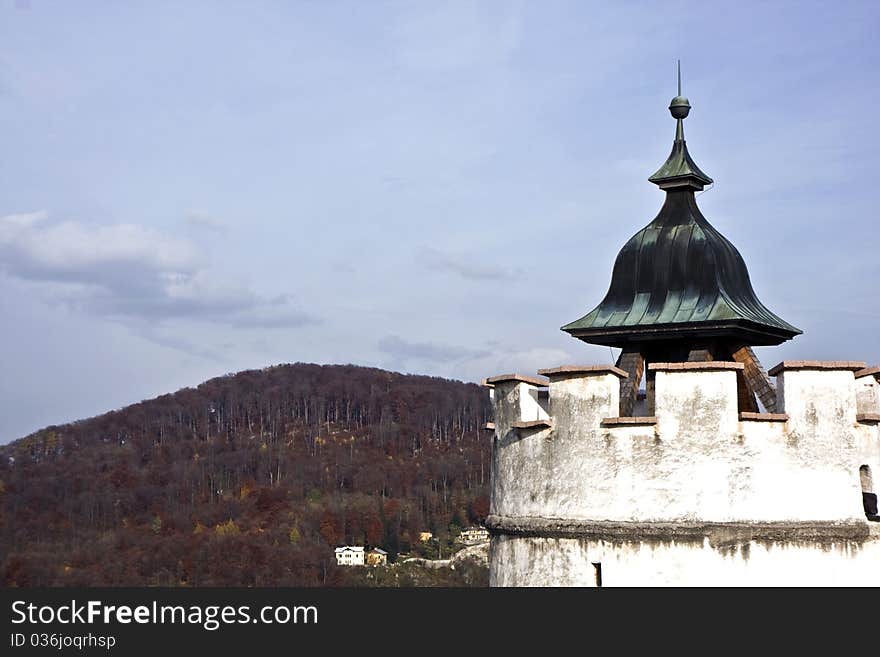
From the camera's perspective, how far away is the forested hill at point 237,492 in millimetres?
133500

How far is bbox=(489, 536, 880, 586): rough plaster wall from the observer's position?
1148cm

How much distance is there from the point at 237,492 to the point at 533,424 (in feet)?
522

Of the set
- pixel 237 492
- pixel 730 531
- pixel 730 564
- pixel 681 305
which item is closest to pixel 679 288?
pixel 681 305

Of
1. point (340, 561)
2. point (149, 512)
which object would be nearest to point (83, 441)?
point (149, 512)

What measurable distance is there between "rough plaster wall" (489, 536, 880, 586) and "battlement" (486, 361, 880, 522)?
0.27 meters

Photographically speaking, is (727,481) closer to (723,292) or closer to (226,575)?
(723,292)

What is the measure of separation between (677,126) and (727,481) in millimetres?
4815

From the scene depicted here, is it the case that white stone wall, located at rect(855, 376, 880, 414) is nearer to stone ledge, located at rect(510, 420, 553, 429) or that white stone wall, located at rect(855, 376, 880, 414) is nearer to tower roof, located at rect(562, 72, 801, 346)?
tower roof, located at rect(562, 72, 801, 346)

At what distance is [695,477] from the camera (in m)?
11.7

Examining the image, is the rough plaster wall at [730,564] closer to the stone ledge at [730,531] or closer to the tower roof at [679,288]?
the stone ledge at [730,531]

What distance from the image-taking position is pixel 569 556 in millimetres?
12125

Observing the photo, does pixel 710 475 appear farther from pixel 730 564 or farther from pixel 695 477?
pixel 730 564

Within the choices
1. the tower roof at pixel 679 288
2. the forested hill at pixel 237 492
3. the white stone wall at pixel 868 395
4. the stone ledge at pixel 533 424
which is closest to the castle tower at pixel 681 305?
the tower roof at pixel 679 288

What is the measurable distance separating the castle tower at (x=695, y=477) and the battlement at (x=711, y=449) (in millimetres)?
12
